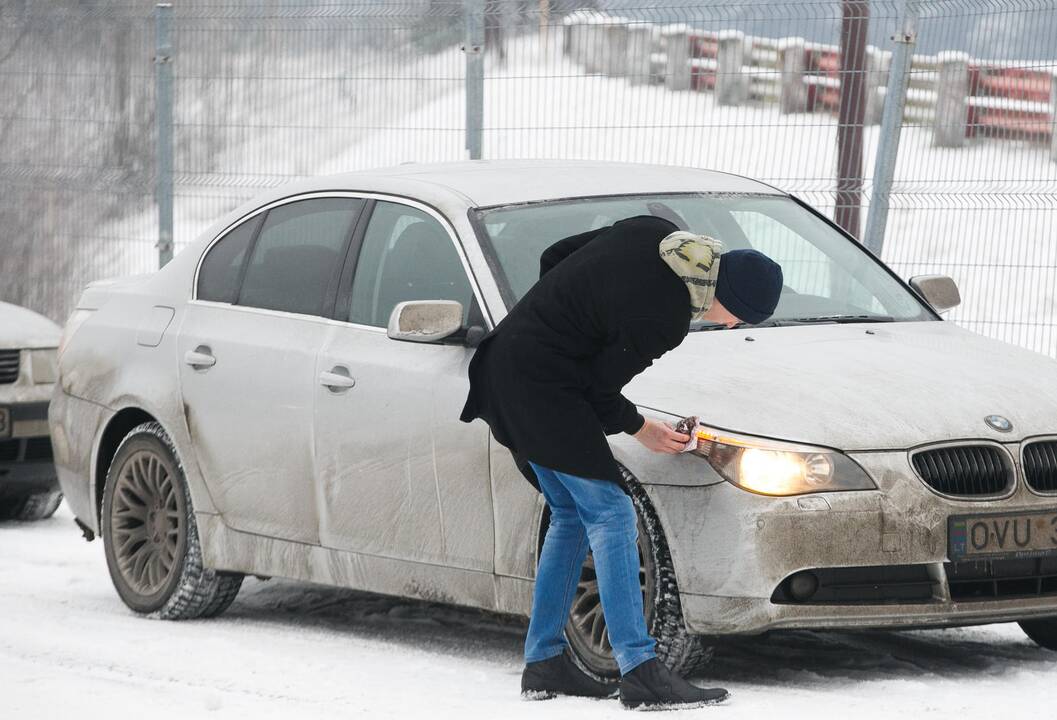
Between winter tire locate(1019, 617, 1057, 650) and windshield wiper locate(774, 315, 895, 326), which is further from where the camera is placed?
windshield wiper locate(774, 315, 895, 326)

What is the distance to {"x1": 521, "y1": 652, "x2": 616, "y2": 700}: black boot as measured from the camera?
5.89m

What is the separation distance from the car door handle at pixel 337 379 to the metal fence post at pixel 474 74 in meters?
4.16

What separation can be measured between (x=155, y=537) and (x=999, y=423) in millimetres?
3511

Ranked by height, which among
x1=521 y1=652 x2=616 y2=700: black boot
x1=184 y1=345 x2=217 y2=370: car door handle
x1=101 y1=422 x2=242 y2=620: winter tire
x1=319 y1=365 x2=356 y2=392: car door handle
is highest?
x1=319 y1=365 x2=356 y2=392: car door handle

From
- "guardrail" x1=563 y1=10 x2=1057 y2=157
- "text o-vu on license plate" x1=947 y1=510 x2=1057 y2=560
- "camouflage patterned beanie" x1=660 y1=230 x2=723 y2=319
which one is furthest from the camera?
"guardrail" x1=563 y1=10 x2=1057 y2=157

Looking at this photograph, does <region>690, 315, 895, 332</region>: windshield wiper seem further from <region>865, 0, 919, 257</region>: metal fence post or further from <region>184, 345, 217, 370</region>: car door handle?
<region>865, 0, 919, 257</region>: metal fence post

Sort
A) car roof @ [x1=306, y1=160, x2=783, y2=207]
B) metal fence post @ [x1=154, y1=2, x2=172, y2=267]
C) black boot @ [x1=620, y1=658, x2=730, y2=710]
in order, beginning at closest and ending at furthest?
1. black boot @ [x1=620, y1=658, x2=730, y2=710]
2. car roof @ [x1=306, y1=160, x2=783, y2=207]
3. metal fence post @ [x1=154, y1=2, x2=172, y2=267]

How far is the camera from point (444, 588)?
21.4 ft

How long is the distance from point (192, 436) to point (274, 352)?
574 mm

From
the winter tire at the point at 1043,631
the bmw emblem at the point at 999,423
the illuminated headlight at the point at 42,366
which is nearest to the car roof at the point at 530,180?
the bmw emblem at the point at 999,423

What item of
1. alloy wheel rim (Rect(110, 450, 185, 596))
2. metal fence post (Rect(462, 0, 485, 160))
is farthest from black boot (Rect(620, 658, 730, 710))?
metal fence post (Rect(462, 0, 485, 160))

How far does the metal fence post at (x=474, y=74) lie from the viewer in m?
10.9

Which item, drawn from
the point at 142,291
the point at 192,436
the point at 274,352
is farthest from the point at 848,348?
the point at 142,291

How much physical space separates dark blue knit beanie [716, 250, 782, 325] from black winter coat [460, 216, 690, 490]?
12 centimetres
